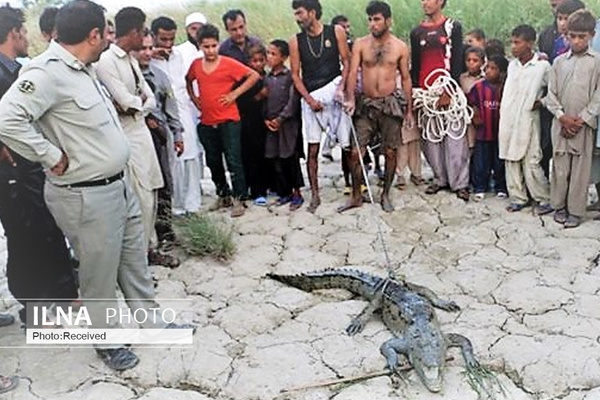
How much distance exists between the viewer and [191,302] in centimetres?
423

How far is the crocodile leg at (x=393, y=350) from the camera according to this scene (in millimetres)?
3373

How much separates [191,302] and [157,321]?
0.52 m

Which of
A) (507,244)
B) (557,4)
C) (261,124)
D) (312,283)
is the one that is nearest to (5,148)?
(312,283)

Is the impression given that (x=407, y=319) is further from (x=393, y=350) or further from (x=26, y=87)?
(x=26, y=87)

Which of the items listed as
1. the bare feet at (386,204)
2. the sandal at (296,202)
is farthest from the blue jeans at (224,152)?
the bare feet at (386,204)

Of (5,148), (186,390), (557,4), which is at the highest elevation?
(557,4)

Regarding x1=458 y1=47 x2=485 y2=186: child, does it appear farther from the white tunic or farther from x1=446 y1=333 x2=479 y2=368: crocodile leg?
x1=446 y1=333 x2=479 y2=368: crocodile leg

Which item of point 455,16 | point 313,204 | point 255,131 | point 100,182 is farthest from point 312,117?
point 455,16

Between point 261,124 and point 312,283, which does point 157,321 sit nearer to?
point 312,283

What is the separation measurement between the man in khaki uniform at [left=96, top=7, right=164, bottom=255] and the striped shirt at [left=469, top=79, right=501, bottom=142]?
105 inches

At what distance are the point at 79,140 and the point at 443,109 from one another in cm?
326

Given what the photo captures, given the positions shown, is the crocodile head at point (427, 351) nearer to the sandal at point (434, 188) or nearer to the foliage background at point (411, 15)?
the sandal at point (434, 188)

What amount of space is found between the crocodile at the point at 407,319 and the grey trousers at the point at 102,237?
121cm

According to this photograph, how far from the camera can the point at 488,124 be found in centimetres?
546
